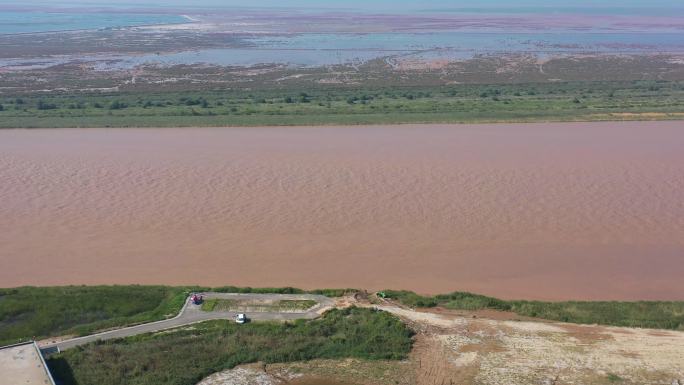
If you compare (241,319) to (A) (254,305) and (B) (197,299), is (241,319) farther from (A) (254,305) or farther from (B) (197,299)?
(B) (197,299)

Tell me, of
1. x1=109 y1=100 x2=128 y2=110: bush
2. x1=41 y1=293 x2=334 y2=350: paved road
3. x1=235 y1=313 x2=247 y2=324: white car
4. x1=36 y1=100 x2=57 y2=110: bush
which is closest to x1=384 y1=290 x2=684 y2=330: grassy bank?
x1=41 y1=293 x2=334 y2=350: paved road

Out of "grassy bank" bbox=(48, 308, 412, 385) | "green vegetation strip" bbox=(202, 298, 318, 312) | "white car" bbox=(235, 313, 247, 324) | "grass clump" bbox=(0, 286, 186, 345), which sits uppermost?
"white car" bbox=(235, 313, 247, 324)

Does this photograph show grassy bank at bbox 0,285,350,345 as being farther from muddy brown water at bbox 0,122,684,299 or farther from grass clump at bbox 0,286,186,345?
muddy brown water at bbox 0,122,684,299

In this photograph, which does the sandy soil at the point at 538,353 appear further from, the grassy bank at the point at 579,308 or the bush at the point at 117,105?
the bush at the point at 117,105

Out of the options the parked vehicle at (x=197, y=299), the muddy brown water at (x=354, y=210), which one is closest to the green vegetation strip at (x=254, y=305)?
the parked vehicle at (x=197, y=299)

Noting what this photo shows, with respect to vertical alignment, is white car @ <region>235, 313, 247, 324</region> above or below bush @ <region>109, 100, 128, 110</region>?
below

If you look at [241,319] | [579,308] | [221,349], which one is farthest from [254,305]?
[579,308]

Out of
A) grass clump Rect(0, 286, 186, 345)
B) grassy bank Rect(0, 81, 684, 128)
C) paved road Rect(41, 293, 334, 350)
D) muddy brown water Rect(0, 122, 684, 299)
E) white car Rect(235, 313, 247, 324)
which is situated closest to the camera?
paved road Rect(41, 293, 334, 350)
